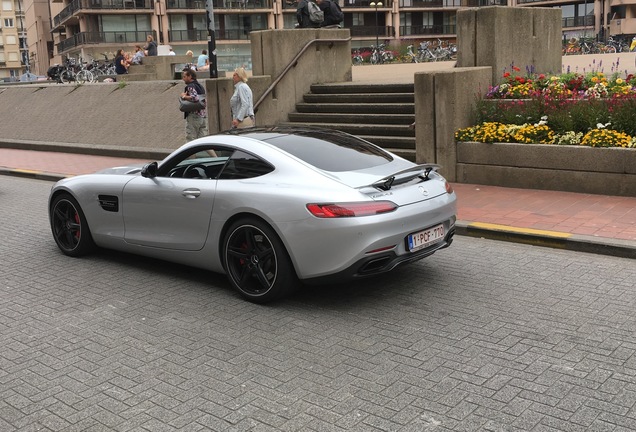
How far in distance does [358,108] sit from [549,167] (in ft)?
15.9

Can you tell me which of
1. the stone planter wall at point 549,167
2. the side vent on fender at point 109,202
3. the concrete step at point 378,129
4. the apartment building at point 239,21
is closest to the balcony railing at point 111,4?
the apartment building at point 239,21

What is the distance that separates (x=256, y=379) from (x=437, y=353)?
123cm

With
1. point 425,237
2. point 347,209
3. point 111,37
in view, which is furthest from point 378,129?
point 111,37

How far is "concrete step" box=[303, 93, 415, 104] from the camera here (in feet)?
44.9

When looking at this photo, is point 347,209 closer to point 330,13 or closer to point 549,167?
point 549,167

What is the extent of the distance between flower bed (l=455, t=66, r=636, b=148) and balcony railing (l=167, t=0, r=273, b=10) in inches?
2387

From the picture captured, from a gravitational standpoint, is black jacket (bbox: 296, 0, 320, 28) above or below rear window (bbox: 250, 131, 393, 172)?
above

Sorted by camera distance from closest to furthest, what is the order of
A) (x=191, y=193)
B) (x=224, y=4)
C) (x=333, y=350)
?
(x=333, y=350), (x=191, y=193), (x=224, y=4)

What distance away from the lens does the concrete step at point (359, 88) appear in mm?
14055

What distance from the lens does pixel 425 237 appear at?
602 cm

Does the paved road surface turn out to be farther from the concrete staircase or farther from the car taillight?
the concrete staircase

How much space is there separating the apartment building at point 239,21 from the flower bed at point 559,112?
5064 cm

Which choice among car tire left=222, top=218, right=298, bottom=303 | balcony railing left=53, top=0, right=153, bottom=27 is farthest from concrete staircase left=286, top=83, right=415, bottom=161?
balcony railing left=53, top=0, right=153, bottom=27

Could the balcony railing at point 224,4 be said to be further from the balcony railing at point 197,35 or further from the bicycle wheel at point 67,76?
the bicycle wheel at point 67,76
